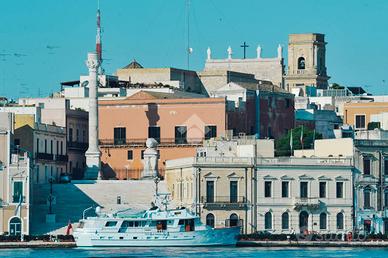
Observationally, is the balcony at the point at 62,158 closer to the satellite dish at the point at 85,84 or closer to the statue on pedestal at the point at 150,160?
the statue on pedestal at the point at 150,160

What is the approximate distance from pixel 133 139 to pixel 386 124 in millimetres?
18968

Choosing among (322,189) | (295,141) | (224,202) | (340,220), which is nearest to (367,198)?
(340,220)

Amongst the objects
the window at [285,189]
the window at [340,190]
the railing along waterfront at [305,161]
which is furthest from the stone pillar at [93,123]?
the window at [340,190]

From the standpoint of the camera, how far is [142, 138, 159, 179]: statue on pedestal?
12900cm

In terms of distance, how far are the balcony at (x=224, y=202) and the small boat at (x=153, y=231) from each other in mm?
5359

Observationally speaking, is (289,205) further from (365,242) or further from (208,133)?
(208,133)

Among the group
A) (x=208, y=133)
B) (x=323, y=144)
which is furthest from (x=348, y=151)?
(x=208, y=133)

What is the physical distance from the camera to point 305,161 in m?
120

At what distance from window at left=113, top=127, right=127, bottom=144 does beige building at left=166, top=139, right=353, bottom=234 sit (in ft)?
42.8

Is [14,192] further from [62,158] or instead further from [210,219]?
[62,158]

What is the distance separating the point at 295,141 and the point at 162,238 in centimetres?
2295

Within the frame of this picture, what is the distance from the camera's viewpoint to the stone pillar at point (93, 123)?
12962cm

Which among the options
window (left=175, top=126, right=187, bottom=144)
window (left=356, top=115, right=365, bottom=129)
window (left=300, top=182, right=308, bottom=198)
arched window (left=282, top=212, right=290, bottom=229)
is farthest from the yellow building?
arched window (left=282, top=212, right=290, bottom=229)

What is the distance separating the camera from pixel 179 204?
122m
